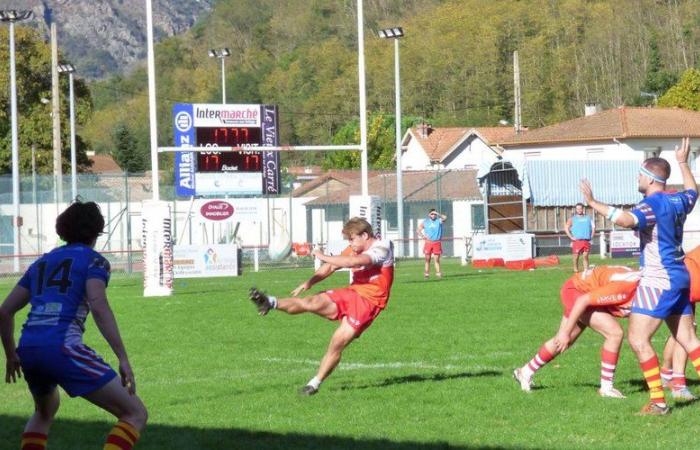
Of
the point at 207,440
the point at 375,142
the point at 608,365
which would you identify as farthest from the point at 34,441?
the point at 375,142

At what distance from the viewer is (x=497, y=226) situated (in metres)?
52.6

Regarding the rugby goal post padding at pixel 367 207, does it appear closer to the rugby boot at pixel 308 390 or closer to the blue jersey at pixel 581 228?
the blue jersey at pixel 581 228

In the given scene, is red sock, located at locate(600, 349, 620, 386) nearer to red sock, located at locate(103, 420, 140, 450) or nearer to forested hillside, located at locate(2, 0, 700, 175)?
red sock, located at locate(103, 420, 140, 450)

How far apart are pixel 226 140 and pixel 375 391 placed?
2700 centimetres

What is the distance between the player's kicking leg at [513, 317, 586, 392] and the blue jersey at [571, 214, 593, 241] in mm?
22224

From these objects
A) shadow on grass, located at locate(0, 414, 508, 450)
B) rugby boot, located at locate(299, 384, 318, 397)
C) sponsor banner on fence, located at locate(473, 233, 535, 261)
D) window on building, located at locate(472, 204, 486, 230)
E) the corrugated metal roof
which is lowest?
shadow on grass, located at locate(0, 414, 508, 450)

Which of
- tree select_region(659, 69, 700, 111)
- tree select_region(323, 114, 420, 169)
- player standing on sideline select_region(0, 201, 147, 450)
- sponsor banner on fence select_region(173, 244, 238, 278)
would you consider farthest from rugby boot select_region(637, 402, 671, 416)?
tree select_region(323, 114, 420, 169)

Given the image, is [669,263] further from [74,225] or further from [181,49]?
[181,49]

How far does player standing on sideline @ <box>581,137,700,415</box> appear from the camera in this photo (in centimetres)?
988

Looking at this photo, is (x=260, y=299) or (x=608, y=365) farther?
(x=608, y=365)

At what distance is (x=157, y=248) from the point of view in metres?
28.4

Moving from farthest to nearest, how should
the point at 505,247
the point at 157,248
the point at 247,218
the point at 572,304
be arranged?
the point at 247,218
the point at 505,247
the point at 157,248
the point at 572,304

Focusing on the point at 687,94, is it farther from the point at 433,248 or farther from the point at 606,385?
the point at 606,385

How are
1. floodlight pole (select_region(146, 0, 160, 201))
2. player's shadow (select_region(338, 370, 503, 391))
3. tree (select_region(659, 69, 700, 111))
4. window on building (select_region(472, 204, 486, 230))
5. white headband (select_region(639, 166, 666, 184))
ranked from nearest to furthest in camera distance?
white headband (select_region(639, 166, 666, 184)) → player's shadow (select_region(338, 370, 503, 391)) → floodlight pole (select_region(146, 0, 160, 201)) → window on building (select_region(472, 204, 486, 230)) → tree (select_region(659, 69, 700, 111))
